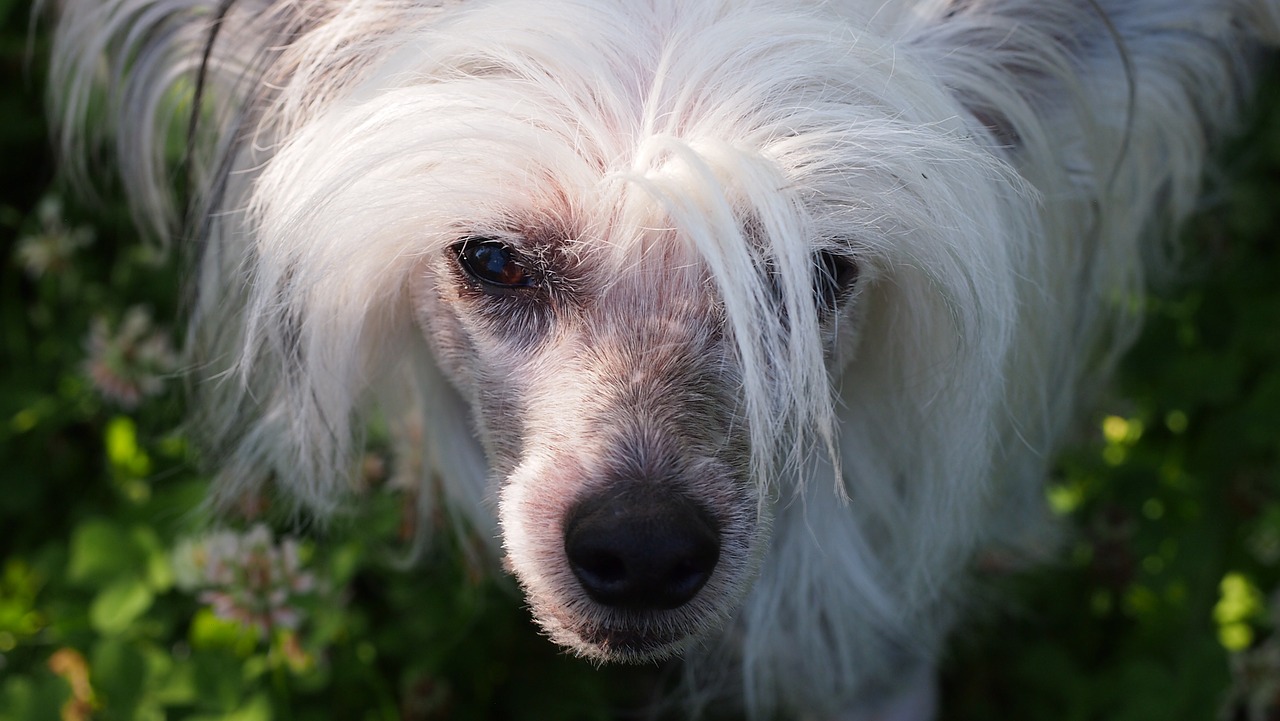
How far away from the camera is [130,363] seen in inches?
80.2

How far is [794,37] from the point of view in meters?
1.22

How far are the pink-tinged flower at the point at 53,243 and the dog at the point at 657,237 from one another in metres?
0.63

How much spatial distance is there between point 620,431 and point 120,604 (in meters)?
0.96

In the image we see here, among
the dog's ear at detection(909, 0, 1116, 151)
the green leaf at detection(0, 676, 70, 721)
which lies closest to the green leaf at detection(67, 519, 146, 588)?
the green leaf at detection(0, 676, 70, 721)

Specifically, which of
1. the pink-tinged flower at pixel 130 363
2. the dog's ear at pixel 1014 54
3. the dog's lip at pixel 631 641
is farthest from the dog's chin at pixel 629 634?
the pink-tinged flower at pixel 130 363

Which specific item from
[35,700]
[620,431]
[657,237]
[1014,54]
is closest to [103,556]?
[35,700]

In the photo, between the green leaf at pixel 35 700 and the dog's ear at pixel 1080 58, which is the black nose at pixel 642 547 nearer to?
the dog's ear at pixel 1080 58

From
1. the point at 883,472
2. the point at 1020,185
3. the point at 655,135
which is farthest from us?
the point at 883,472

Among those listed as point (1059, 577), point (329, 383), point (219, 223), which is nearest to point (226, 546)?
point (329, 383)

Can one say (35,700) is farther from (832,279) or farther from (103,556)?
(832,279)

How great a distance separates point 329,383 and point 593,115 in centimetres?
61

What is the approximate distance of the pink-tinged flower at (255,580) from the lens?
161 cm

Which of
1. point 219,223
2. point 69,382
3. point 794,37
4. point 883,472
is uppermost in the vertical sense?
point 794,37

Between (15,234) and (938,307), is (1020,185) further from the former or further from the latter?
(15,234)
